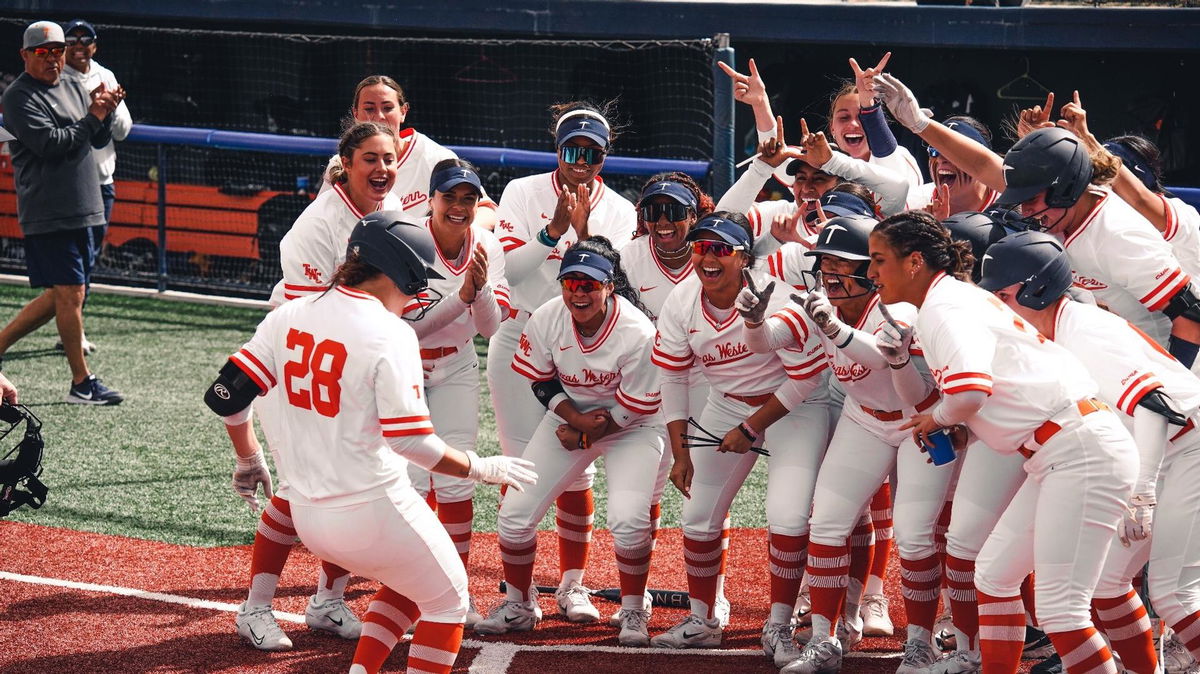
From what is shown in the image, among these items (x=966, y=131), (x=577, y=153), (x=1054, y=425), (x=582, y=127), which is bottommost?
(x=1054, y=425)

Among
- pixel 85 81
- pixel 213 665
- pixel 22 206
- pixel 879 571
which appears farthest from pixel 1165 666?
pixel 85 81

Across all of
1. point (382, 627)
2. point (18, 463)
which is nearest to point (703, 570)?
point (382, 627)

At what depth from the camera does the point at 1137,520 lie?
4.02 meters

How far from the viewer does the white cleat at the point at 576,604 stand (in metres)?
5.38

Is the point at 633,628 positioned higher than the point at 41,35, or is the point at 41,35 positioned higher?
the point at 41,35

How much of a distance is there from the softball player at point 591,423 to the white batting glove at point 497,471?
40.1 inches

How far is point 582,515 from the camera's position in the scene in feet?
18.2

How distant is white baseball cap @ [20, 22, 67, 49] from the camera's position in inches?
307

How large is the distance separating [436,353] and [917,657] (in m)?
2.08

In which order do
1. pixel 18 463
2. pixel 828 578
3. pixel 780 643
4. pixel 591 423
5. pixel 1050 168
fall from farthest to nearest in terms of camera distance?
1. pixel 591 423
2. pixel 18 463
3. pixel 780 643
4. pixel 828 578
5. pixel 1050 168

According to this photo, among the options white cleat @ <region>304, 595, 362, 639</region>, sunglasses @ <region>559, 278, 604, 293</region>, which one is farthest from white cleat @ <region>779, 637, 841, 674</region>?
white cleat @ <region>304, 595, 362, 639</region>

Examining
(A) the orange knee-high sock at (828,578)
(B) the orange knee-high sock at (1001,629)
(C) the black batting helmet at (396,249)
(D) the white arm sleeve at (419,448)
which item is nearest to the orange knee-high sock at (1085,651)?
(B) the orange knee-high sock at (1001,629)

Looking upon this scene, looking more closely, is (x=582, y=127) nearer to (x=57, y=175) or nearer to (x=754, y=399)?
(x=754, y=399)

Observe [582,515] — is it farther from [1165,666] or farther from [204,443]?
[204,443]
